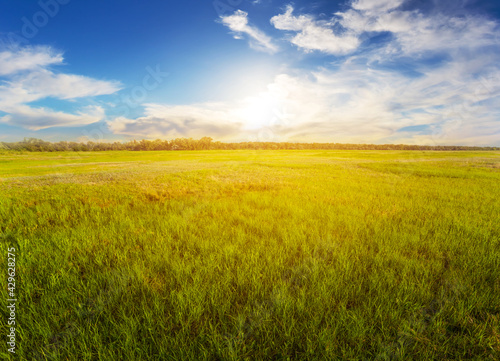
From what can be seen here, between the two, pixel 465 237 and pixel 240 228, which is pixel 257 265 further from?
pixel 465 237

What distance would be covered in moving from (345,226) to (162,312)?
539cm

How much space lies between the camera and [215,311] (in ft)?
9.14

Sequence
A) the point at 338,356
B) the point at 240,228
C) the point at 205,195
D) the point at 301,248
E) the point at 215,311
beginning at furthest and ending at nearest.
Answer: the point at 205,195, the point at 240,228, the point at 301,248, the point at 215,311, the point at 338,356

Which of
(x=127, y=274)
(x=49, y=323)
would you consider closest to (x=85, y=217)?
(x=127, y=274)

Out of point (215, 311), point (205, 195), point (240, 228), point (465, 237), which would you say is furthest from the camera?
point (205, 195)

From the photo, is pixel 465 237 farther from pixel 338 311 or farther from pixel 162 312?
pixel 162 312

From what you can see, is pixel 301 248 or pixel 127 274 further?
pixel 301 248

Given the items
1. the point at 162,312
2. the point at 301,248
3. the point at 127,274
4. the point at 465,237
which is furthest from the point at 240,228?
the point at 465,237

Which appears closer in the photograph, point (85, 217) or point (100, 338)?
point (100, 338)

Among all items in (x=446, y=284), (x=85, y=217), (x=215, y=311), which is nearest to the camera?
(x=215, y=311)

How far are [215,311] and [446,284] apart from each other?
382 centimetres

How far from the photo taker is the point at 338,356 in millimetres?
2219

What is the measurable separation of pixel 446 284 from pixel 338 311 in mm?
2185

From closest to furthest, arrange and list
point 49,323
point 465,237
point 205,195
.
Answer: point 49,323
point 465,237
point 205,195
